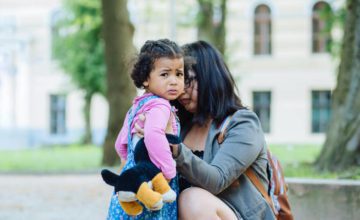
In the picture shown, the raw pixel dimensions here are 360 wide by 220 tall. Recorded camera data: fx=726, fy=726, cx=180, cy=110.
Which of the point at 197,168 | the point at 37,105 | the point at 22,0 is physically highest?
the point at 22,0

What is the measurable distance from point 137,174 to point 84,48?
1234 inches

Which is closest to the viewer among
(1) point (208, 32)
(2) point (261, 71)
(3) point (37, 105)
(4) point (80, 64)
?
(1) point (208, 32)

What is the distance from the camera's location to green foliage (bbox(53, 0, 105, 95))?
32969mm

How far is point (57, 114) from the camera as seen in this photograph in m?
39.6

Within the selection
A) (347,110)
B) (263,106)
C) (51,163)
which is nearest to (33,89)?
(263,106)

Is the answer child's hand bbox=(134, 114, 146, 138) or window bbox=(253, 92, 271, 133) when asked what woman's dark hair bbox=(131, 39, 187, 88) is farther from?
window bbox=(253, 92, 271, 133)

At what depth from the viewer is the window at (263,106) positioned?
36.3 meters

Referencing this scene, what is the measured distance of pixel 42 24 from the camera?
39.7 meters

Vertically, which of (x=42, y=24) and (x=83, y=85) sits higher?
(x=42, y=24)

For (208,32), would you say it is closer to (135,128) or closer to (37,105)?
(37,105)

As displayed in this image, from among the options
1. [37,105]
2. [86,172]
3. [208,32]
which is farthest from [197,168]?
[37,105]

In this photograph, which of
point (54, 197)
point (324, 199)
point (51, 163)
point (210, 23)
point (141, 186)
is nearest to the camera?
point (141, 186)

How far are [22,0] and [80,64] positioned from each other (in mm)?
8109

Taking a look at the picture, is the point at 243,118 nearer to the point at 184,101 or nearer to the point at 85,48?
the point at 184,101
